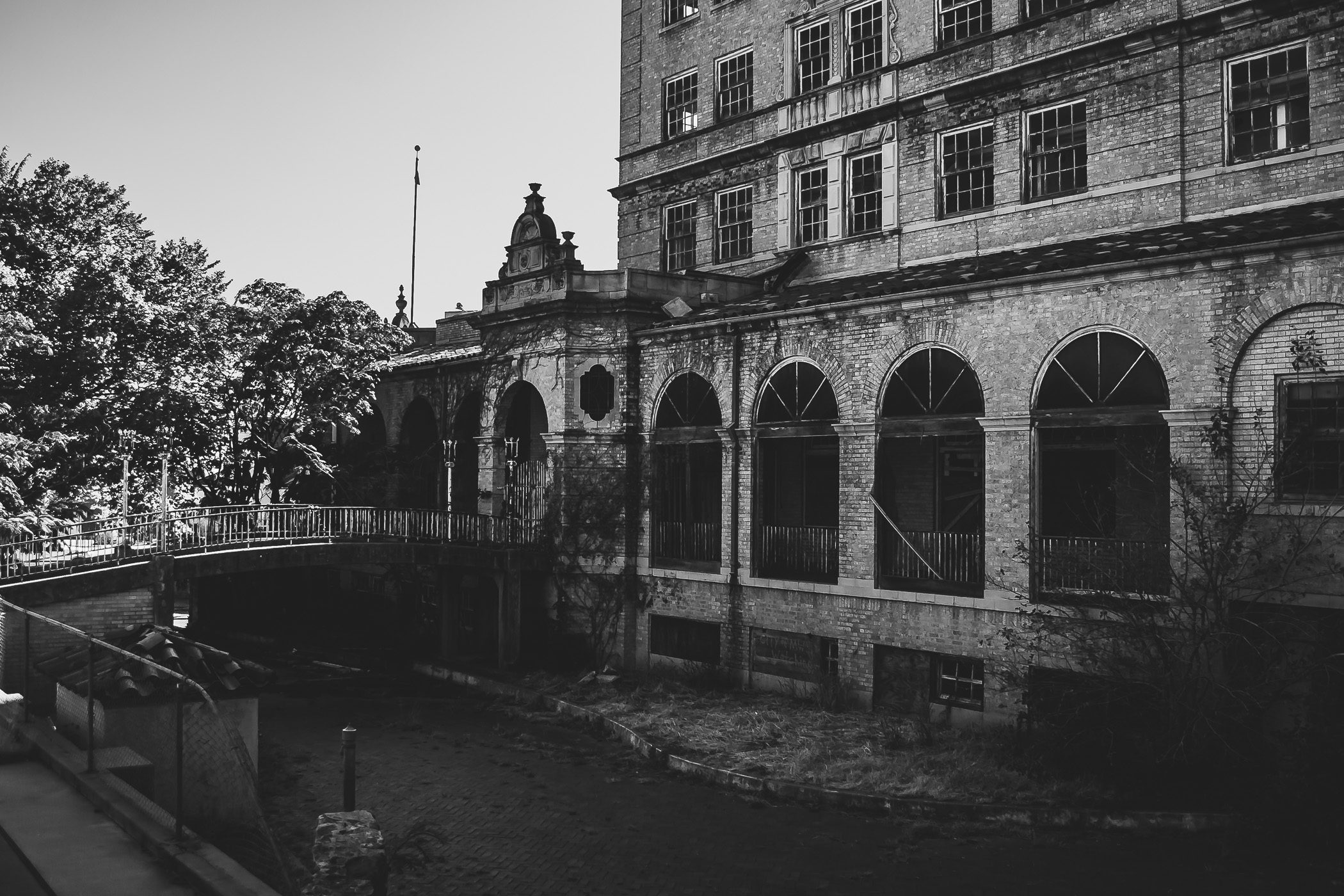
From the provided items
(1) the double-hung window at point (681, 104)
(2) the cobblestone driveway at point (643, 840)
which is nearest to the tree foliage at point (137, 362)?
(1) the double-hung window at point (681, 104)

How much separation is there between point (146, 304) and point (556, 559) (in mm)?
12204

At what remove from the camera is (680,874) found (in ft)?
40.5

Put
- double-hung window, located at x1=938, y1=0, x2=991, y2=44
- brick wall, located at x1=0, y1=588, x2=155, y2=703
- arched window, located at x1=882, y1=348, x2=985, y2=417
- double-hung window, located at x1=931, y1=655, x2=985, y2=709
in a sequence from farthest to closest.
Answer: double-hung window, located at x1=938, y1=0, x2=991, y2=44 < arched window, located at x1=882, y1=348, x2=985, y2=417 < double-hung window, located at x1=931, y1=655, x2=985, y2=709 < brick wall, located at x1=0, y1=588, x2=155, y2=703

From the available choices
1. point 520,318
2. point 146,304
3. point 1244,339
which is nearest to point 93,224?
point 146,304

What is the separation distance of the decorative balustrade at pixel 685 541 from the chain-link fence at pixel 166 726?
11.9m

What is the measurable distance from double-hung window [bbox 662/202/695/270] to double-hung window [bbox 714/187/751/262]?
3.19 ft

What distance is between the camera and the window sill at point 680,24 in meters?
29.4

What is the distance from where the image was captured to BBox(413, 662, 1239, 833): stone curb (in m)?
13.2

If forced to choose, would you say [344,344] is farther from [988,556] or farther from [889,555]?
[988,556]

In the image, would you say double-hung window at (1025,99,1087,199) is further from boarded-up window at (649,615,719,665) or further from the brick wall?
the brick wall

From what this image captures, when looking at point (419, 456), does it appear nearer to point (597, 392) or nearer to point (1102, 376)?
point (597, 392)

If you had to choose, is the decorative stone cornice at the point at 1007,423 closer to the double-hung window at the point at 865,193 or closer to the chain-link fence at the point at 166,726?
the double-hung window at the point at 865,193

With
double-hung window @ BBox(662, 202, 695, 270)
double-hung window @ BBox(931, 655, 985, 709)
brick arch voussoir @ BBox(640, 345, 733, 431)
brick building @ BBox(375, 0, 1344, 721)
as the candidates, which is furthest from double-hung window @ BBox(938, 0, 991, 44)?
double-hung window @ BBox(931, 655, 985, 709)

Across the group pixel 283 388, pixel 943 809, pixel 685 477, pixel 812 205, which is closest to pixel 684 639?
pixel 685 477
